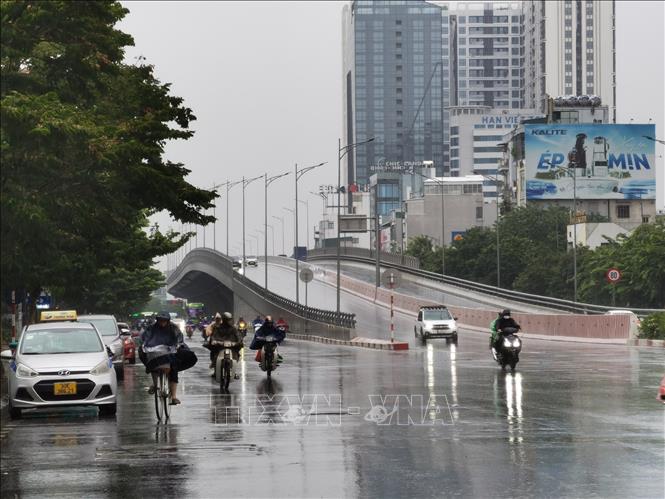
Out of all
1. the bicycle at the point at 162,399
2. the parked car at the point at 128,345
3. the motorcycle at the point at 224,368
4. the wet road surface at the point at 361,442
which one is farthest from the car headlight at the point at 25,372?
the parked car at the point at 128,345

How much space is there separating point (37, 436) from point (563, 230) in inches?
4725

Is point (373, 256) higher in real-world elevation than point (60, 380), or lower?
higher

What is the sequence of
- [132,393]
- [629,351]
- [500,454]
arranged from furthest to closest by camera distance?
[629,351] < [132,393] < [500,454]

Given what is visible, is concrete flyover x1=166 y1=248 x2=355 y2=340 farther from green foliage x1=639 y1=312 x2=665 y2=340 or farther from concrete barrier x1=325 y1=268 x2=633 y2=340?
green foliage x1=639 y1=312 x2=665 y2=340

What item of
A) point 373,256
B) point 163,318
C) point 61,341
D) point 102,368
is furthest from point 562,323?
point 373,256

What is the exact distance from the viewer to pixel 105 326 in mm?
34375

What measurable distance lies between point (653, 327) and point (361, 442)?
38.7 m

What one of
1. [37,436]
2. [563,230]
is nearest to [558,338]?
[37,436]

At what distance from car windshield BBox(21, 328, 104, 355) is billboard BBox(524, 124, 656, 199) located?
415 ft

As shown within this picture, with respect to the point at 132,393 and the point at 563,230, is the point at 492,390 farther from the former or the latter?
the point at 563,230

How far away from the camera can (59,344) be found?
22.7 meters

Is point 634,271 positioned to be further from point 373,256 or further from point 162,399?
point 162,399

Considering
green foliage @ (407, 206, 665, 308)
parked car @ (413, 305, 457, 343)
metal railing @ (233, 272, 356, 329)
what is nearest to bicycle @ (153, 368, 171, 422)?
parked car @ (413, 305, 457, 343)

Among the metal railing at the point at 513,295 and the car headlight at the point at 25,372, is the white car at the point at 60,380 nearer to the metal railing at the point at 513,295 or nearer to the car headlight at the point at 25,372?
the car headlight at the point at 25,372
